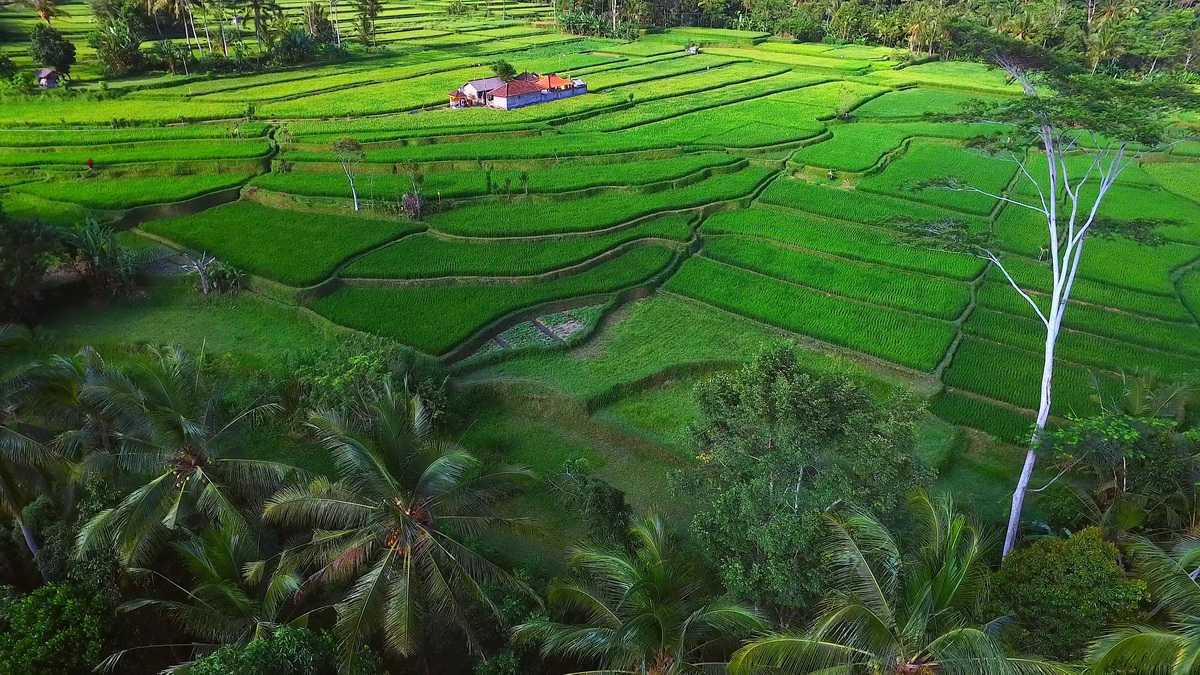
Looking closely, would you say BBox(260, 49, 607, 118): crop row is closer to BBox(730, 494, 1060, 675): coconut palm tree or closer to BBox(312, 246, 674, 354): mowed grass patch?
BBox(312, 246, 674, 354): mowed grass patch

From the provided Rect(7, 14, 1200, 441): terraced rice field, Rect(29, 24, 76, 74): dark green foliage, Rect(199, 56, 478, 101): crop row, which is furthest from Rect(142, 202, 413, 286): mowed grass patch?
Rect(29, 24, 76, 74): dark green foliage

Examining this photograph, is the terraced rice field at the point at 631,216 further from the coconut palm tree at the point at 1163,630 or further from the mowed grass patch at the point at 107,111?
the coconut palm tree at the point at 1163,630

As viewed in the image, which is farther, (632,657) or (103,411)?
(103,411)

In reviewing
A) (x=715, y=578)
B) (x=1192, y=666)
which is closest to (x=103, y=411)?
(x=715, y=578)

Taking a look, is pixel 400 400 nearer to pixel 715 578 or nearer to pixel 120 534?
pixel 120 534

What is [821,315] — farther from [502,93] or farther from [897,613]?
[502,93]

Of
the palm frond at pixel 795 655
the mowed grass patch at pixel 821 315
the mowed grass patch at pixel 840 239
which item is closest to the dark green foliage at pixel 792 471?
the palm frond at pixel 795 655
